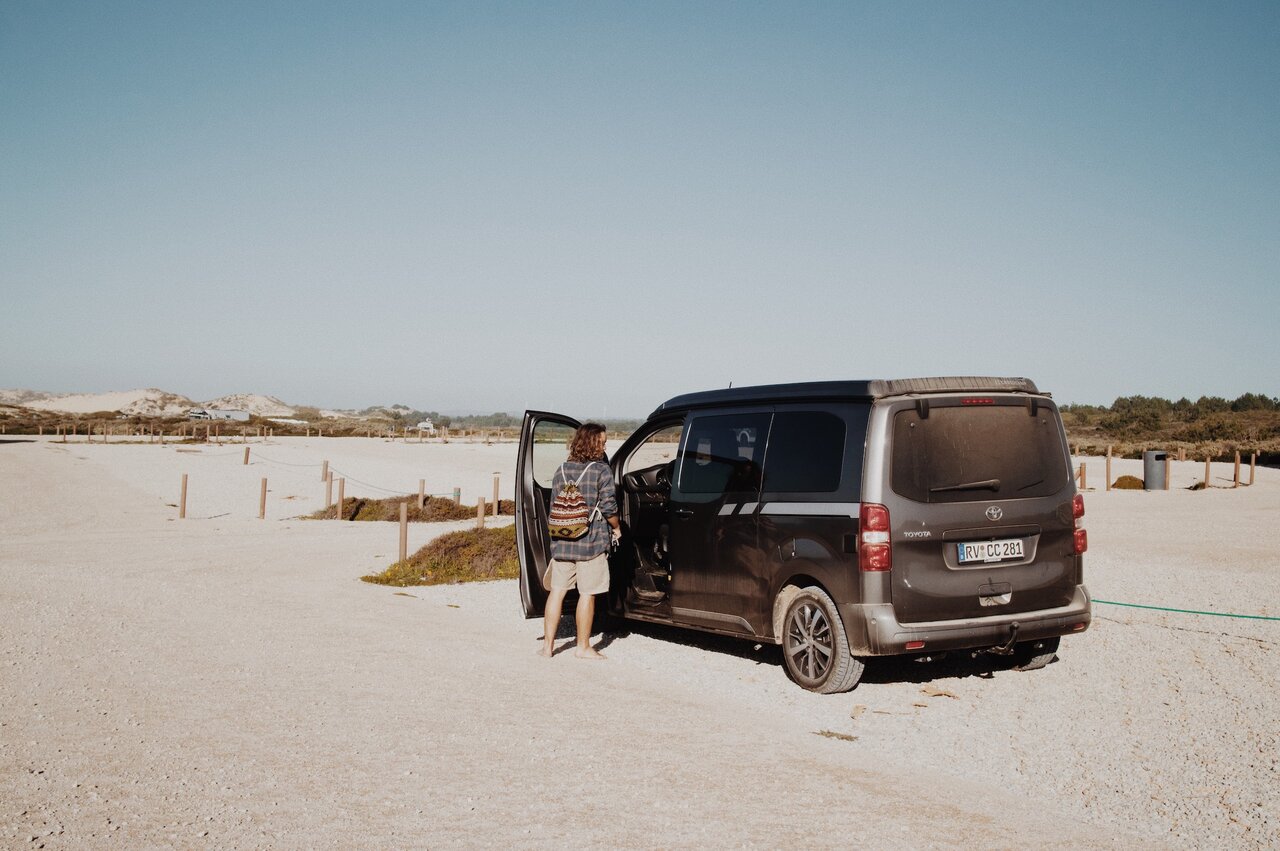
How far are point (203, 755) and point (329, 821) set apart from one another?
1.29 m

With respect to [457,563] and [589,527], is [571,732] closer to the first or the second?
[589,527]

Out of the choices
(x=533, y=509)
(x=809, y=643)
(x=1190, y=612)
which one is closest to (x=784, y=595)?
(x=809, y=643)

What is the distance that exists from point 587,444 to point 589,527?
659 mm

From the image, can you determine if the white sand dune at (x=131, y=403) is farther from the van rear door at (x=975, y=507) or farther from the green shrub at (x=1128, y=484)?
the van rear door at (x=975, y=507)

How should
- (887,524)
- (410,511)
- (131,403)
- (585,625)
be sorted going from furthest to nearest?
(131,403) → (410,511) → (585,625) → (887,524)

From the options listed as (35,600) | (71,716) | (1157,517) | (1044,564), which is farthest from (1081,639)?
(1157,517)

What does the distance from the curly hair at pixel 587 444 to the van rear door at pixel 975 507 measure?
2.41 metres

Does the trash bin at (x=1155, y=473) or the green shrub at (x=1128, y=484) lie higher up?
the trash bin at (x=1155, y=473)

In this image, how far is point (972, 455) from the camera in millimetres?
6547

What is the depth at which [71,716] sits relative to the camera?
232 inches

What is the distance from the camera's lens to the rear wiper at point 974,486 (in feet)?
21.2

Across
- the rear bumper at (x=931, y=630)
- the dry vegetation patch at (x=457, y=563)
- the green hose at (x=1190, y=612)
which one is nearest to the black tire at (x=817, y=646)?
the rear bumper at (x=931, y=630)

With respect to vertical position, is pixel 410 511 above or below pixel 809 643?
below

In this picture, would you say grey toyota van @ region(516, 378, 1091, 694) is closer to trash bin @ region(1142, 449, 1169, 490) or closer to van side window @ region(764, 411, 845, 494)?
van side window @ region(764, 411, 845, 494)
